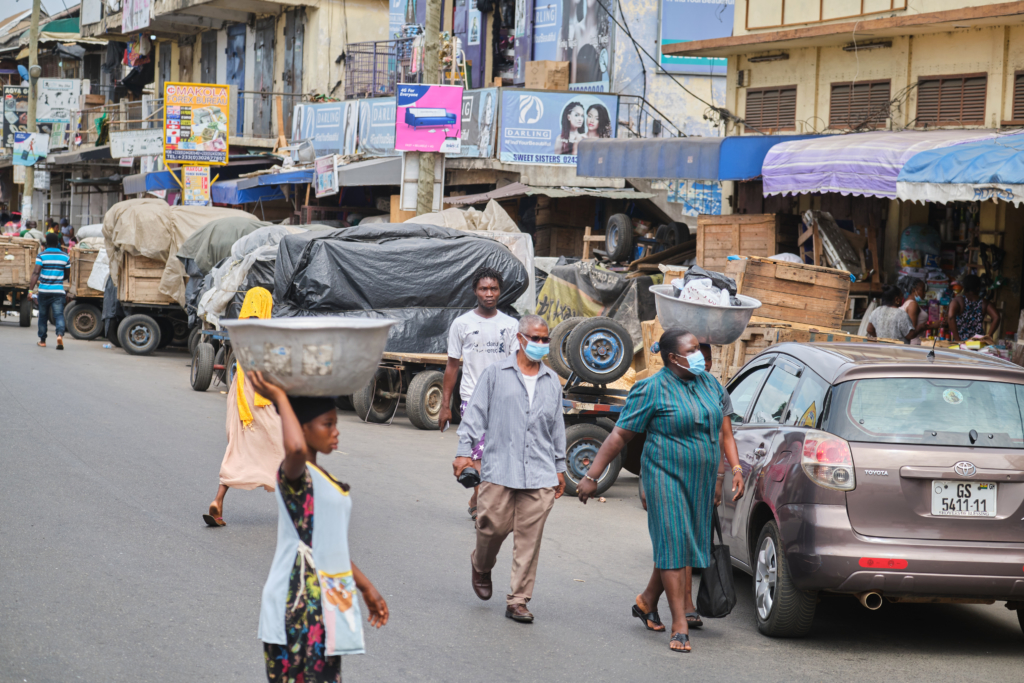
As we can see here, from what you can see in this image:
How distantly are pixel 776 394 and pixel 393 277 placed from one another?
26.6 feet

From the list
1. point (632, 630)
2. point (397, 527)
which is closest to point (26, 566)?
point (397, 527)

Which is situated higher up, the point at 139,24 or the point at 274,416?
the point at 139,24

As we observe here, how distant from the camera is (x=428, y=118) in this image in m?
16.8

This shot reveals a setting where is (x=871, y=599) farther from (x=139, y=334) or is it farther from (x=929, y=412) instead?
(x=139, y=334)

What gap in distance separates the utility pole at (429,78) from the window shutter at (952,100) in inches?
282

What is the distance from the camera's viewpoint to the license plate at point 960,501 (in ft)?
18.2

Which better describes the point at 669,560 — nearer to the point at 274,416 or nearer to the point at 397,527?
the point at 397,527

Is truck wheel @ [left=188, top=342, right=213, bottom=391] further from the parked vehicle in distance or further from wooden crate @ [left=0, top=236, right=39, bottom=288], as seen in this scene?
the parked vehicle in distance

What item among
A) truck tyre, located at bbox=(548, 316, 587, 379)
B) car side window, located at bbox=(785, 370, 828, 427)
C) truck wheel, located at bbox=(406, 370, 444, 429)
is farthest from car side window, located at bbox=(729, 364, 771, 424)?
truck wheel, located at bbox=(406, 370, 444, 429)

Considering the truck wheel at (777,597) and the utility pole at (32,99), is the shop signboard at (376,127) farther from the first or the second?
the truck wheel at (777,597)

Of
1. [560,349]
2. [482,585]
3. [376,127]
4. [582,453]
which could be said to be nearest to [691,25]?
[376,127]

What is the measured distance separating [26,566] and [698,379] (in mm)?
3990

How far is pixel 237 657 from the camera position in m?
5.17

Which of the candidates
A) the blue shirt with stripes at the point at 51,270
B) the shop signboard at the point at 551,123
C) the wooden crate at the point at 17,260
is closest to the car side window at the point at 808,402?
the blue shirt with stripes at the point at 51,270
